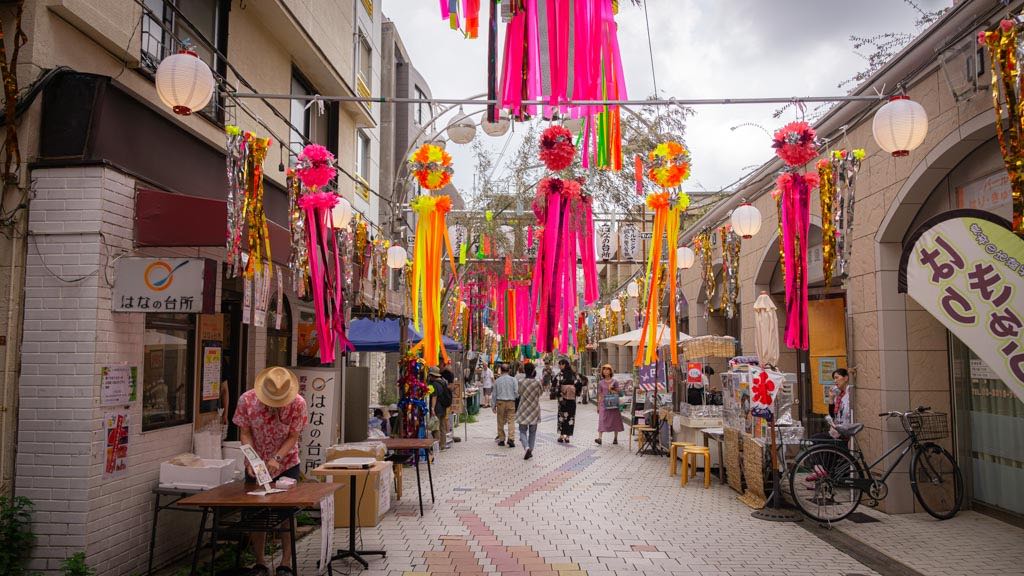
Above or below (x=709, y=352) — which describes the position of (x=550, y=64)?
above

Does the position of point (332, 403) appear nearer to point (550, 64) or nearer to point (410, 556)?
point (410, 556)

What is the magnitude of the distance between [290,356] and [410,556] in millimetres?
5049

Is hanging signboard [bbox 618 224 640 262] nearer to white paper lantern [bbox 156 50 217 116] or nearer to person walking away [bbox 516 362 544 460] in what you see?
person walking away [bbox 516 362 544 460]

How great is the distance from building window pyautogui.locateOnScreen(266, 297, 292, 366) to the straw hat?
4.41 meters

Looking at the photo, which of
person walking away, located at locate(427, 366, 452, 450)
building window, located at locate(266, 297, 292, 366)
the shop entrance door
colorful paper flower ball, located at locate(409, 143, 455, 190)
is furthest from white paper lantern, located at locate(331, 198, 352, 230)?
the shop entrance door

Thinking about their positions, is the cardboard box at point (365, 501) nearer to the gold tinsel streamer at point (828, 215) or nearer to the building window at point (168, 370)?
the building window at point (168, 370)

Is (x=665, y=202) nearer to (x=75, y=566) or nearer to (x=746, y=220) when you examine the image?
(x=746, y=220)

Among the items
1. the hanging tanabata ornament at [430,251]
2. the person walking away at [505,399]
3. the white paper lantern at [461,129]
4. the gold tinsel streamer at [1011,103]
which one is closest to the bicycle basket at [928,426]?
the gold tinsel streamer at [1011,103]

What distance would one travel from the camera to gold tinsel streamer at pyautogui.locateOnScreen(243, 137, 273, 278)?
6430 mm

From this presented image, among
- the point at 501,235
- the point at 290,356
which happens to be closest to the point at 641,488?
the point at 290,356

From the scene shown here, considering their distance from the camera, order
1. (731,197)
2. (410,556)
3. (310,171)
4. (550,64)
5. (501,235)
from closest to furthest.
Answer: (550,64) → (410,556) → (310,171) → (731,197) → (501,235)

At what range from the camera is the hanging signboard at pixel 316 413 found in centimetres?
967

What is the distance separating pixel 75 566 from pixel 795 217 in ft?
26.4

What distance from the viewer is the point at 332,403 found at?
9867 millimetres
